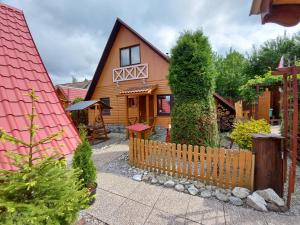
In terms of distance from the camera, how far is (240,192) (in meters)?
4.11

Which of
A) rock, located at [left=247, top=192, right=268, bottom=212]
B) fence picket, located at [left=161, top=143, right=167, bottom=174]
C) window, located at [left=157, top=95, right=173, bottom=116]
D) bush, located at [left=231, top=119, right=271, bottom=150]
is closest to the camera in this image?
rock, located at [left=247, top=192, right=268, bottom=212]

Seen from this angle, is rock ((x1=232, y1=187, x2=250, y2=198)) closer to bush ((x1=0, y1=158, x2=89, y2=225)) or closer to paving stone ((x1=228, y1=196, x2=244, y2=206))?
paving stone ((x1=228, y1=196, x2=244, y2=206))

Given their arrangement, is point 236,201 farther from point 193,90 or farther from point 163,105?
point 163,105

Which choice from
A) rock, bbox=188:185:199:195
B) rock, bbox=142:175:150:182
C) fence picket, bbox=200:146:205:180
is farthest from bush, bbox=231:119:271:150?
rock, bbox=142:175:150:182

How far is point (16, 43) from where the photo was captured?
7.89ft

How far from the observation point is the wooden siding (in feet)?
38.8

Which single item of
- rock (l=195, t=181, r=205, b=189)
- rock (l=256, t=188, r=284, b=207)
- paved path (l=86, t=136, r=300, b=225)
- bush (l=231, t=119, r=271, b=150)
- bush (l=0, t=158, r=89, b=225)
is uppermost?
bush (l=0, t=158, r=89, b=225)

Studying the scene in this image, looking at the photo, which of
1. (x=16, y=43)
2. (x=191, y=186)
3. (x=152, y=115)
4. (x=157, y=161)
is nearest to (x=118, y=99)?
(x=152, y=115)

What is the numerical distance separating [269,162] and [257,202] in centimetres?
97

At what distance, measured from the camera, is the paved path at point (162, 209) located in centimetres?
334

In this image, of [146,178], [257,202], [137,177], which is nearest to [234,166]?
[257,202]

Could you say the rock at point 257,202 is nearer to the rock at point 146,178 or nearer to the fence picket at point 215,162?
the fence picket at point 215,162

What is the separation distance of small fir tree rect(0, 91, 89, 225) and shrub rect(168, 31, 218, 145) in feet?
16.4

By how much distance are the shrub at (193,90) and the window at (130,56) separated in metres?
6.00
